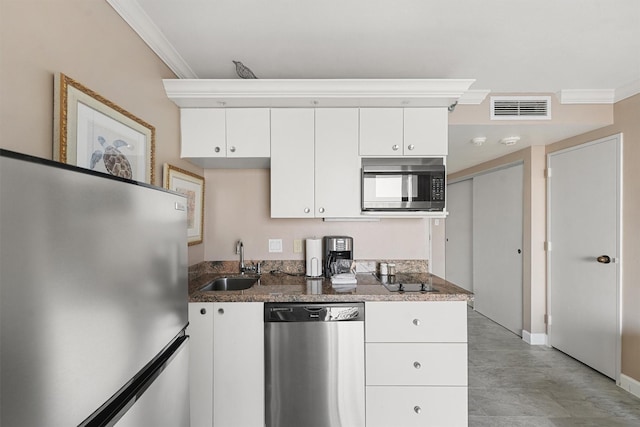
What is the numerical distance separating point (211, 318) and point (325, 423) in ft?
3.12

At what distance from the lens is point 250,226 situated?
2484 millimetres

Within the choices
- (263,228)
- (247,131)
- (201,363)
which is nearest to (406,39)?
(247,131)

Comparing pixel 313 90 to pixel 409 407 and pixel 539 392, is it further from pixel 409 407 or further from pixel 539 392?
pixel 539 392

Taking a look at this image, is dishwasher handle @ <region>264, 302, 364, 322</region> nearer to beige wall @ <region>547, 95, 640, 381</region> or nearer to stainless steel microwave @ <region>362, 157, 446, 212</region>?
stainless steel microwave @ <region>362, 157, 446, 212</region>

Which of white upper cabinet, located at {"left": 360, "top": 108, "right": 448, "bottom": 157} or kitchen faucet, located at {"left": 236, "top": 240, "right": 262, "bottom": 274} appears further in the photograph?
kitchen faucet, located at {"left": 236, "top": 240, "right": 262, "bottom": 274}

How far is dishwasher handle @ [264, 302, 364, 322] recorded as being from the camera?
173 centimetres

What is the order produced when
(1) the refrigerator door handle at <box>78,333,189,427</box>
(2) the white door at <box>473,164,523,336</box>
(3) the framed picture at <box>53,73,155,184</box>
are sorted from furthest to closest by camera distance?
(2) the white door at <box>473,164,523,336</box> → (3) the framed picture at <box>53,73,155,184</box> → (1) the refrigerator door handle at <box>78,333,189,427</box>

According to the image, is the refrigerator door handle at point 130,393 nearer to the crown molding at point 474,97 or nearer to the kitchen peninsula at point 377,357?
the kitchen peninsula at point 377,357

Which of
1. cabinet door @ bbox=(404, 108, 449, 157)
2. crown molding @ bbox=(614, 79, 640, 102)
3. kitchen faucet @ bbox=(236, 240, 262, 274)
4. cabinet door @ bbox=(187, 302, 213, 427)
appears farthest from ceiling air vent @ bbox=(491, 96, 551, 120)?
cabinet door @ bbox=(187, 302, 213, 427)

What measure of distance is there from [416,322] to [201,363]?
4.44 ft

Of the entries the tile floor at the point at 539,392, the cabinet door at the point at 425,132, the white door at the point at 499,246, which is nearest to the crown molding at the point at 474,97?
the cabinet door at the point at 425,132

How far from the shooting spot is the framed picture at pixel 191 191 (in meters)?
1.89

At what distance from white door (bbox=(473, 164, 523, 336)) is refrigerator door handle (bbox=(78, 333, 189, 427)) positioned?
3830mm

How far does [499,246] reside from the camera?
3.78 metres
